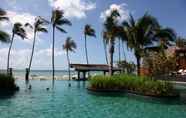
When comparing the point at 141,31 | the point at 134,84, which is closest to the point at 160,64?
the point at 134,84

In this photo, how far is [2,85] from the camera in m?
27.0

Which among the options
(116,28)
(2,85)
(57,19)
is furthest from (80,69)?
(2,85)

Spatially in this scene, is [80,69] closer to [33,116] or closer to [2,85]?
[2,85]

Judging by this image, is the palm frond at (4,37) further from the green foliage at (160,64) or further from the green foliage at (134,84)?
the green foliage at (160,64)

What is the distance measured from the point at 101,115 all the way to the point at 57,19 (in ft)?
124

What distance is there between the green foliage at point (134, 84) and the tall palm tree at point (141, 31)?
5453 millimetres

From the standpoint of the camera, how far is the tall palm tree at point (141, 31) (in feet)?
98.5

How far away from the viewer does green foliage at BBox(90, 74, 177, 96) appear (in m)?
20.8

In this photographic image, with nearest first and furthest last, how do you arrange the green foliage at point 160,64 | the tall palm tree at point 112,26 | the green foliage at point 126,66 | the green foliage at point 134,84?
the green foliage at point 134,84
the green foliage at point 160,64
the tall palm tree at point 112,26
the green foliage at point 126,66

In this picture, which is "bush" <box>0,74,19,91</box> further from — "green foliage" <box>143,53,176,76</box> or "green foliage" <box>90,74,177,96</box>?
"green foliage" <box>143,53,176,76</box>

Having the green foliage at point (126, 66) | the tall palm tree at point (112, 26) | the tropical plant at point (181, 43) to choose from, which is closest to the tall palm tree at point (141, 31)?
the tall palm tree at point (112, 26)

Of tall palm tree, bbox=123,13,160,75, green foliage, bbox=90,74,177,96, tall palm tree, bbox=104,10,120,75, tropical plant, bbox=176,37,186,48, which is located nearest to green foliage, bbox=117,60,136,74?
tropical plant, bbox=176,37,186,48

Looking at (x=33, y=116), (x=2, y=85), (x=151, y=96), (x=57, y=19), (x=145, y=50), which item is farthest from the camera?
(x=57, y=19)

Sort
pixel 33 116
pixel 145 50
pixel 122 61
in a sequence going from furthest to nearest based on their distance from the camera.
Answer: pixel 122 61 < pixel 145 50 < pixel 33 116
